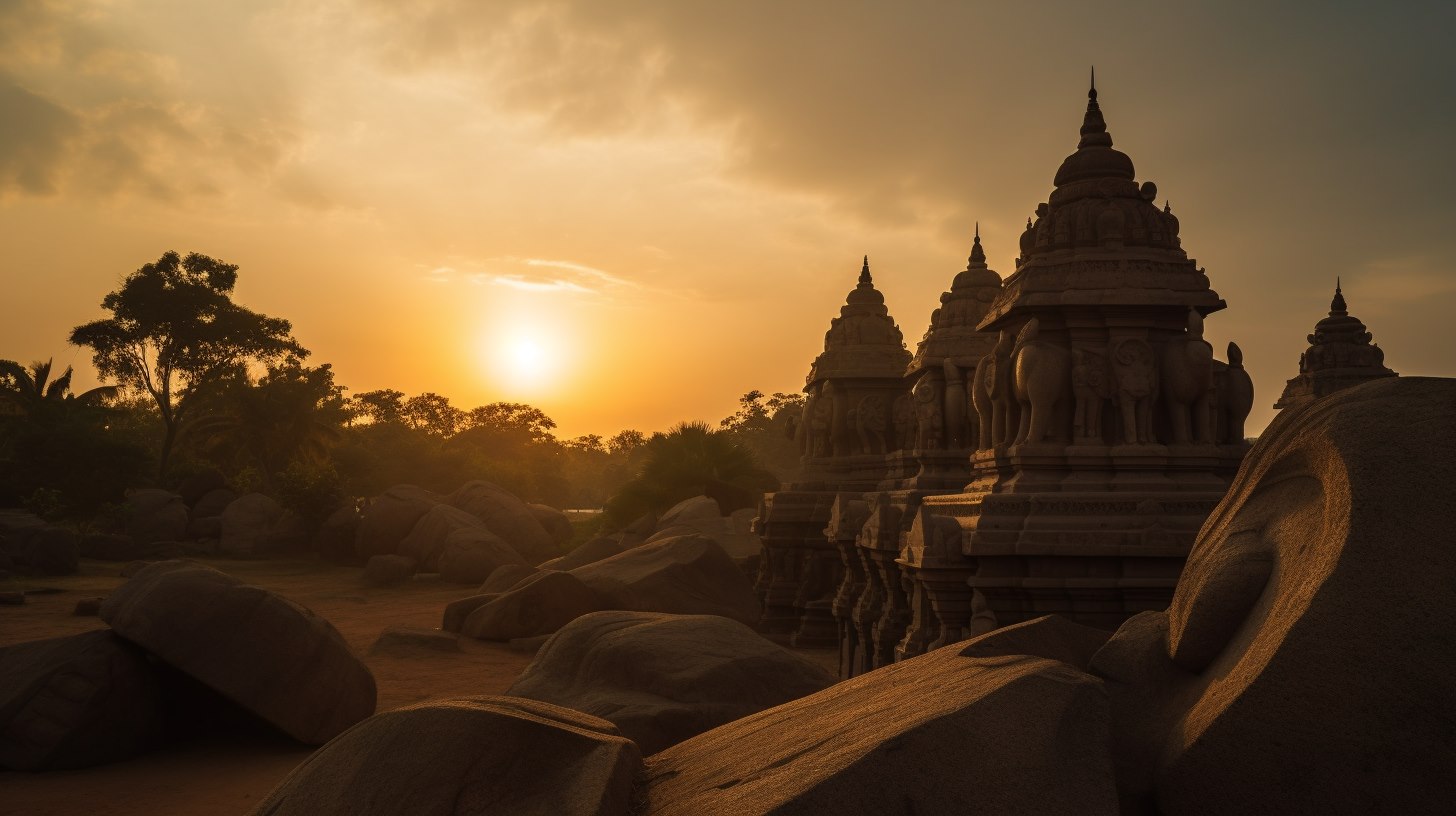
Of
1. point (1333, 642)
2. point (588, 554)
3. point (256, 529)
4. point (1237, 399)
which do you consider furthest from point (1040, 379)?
point (256, 529)

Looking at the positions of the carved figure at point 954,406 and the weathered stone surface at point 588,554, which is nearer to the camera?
the carved figure at point 954,406

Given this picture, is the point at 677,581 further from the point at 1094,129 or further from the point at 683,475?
the point at 683,475

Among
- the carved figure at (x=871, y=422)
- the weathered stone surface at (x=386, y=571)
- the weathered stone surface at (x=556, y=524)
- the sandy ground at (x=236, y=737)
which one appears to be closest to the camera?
the sandy ground at (x=236, y=737)

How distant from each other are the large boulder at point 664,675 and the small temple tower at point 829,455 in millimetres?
7527

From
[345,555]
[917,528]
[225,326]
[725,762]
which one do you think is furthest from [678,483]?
[725,762]

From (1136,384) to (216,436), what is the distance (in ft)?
105

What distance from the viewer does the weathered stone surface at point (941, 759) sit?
2516 millimetres

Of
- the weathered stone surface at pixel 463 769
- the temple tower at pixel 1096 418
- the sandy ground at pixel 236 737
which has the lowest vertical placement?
the sandy ground at pixel 236 737

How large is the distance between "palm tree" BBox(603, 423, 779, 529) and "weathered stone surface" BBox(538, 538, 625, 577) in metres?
7.69

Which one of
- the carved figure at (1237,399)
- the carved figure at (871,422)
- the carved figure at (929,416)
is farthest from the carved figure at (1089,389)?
the carved figure at (871,422)

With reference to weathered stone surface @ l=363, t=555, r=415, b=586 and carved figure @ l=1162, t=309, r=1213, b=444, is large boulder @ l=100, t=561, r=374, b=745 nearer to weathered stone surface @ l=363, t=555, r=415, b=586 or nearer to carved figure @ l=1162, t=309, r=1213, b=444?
carved figure @ l=1162, t=309, r=1213, b=444

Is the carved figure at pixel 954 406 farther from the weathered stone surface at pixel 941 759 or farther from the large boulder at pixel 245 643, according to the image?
the weathered stone surface at pixel 941 759

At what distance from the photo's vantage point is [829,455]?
1559 cm

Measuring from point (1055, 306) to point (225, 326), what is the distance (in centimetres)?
3083
